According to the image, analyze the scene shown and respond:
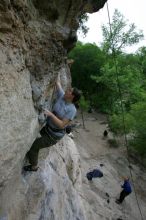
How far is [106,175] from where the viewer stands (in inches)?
852

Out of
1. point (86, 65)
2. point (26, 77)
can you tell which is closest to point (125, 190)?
point (26, 77)

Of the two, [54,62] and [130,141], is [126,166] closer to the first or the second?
[130,141]

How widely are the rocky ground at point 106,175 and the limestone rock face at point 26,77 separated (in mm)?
6420

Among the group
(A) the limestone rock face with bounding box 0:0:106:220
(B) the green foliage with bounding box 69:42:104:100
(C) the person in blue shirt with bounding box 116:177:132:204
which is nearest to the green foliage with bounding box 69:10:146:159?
(B) the green foliage with bounding box 69:42:104:100

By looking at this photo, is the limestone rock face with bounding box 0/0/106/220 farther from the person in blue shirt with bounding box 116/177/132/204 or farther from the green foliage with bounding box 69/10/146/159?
the green foliage with bounding box 69/10/146/159

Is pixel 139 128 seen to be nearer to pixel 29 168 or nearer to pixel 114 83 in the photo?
Result: pixel 114 83

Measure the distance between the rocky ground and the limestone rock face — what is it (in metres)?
6.42

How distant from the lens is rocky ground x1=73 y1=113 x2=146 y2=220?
1630 cm

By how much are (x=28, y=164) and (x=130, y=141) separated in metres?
19.8

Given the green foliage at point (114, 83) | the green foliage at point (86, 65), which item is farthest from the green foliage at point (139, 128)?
the green foliage at point (86, 65)

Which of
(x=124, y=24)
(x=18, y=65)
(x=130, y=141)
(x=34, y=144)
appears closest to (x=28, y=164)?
(x=34, y=144)

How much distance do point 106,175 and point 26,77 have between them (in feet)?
53.9

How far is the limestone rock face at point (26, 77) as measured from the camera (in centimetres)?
555

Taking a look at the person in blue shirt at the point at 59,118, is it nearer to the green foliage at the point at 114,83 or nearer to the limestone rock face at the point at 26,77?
the limestone rock face at the point at 26,77
